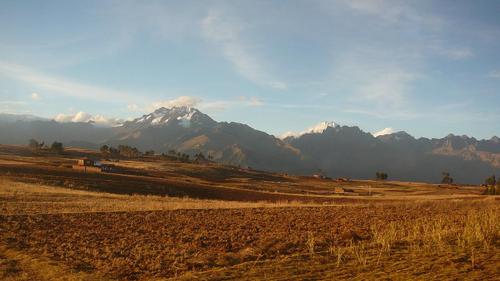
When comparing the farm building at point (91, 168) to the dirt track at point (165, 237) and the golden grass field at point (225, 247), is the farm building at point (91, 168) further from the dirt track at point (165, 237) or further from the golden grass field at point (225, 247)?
the dirt track at point (165, 237)

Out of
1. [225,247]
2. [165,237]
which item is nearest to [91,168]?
[165,237]

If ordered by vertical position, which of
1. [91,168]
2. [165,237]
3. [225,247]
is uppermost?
[91,168]

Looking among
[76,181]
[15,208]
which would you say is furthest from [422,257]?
[76,181]

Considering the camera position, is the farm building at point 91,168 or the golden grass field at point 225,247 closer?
the golden grass field at point 225,247

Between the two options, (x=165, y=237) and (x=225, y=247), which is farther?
(x=165, y=237)

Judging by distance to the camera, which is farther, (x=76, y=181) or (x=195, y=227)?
(x=76, y=181)

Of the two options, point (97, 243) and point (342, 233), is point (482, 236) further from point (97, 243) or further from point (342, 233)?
point (97, 243)

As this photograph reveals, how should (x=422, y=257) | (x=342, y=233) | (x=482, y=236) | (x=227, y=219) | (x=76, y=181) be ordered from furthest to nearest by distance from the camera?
(x=76, y=181)
(x=227, y=219)
(x=342, y=233)
(x=482, y=236)
(x=422, y=257)

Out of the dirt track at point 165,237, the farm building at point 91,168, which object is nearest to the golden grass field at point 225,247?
the dirt track at point 165,237

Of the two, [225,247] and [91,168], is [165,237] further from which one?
[91,168]

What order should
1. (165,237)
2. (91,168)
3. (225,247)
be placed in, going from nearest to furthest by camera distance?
(225,247), (165,237), (91,168)

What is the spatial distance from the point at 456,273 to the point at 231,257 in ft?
28.7

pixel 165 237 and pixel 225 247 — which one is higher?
pixel 225 247

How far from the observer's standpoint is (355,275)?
15461mm
